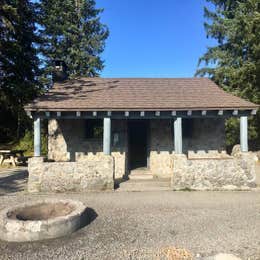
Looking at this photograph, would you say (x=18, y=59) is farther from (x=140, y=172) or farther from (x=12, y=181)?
(x=140, y=172)

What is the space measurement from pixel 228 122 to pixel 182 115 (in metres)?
12.9

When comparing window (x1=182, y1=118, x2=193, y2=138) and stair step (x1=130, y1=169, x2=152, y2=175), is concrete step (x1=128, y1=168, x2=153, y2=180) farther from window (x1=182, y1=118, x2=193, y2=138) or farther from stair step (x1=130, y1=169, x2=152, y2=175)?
window (x1=182, y1=118, x2=193, y2=138)

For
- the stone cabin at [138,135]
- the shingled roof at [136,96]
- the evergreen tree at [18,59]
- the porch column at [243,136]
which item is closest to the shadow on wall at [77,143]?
the stone cabin at [138,135]

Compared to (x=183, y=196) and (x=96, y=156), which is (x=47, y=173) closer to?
(x=96, y=156)

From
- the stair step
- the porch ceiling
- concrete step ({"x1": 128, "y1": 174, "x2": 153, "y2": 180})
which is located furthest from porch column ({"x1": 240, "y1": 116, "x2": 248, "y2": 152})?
the stair step

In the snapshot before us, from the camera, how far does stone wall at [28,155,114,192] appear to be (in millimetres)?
9180

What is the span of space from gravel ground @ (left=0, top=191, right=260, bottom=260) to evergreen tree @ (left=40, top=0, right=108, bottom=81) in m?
23.2

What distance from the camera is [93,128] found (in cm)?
1237

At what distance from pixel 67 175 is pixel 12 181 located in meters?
3.40

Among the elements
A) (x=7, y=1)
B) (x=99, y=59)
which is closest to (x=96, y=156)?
(x=7, y=1)

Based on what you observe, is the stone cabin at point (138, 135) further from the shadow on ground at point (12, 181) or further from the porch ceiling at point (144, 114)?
the shadow on ground at point (12, 181)

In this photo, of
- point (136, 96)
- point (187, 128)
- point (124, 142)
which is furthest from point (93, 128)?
point (187, 128)

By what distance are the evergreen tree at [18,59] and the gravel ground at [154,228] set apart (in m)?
11.7

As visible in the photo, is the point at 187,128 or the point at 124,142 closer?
the point at 124,142
